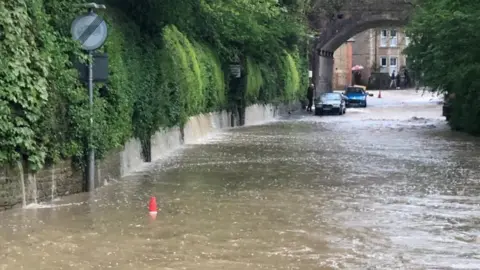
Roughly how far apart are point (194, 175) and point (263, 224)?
625 centimetres

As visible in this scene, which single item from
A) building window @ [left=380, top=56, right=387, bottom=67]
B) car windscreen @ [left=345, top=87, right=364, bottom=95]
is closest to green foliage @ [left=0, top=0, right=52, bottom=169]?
car windscreen @ [left=345, top=87, right=364, bottom=95]

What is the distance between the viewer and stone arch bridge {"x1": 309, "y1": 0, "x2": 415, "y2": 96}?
193ft

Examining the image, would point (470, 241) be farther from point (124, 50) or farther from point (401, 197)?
point (124, 50)

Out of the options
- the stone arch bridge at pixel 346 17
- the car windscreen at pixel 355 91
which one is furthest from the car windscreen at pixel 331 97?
the car windscreen at pixel 355 91

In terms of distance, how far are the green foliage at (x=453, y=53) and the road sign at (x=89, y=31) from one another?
16.0 metres

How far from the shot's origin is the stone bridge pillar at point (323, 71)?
6412 centimetres

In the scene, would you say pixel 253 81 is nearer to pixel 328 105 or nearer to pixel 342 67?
pixel 328 105

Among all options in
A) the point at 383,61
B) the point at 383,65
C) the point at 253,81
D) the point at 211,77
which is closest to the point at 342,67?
the point at 383,61

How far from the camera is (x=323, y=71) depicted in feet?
221

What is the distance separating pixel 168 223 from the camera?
1135 cm

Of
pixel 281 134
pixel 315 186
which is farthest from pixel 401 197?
pixel 281 134

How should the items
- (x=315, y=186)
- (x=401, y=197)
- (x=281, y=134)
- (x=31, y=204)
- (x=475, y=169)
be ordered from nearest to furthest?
(x=31, y=204)
(x=401, y=197)
(x=315, y=186)
(x=475, y=169)
(x=281, y=134)

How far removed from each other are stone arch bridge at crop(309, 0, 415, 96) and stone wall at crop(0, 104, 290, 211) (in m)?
34.1

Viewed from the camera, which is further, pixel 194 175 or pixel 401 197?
pixel 194 175
